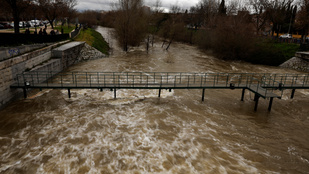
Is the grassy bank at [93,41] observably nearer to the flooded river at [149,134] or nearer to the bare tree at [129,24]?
the bare tree at [129,24]

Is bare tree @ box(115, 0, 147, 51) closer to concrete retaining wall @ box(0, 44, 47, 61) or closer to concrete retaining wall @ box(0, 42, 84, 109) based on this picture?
concrete retaining wall @ box(0, 42, 84, 109)

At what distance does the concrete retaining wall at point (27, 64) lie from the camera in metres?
12.5

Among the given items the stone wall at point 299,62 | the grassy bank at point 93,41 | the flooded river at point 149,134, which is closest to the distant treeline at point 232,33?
the stone wall at point 299,62

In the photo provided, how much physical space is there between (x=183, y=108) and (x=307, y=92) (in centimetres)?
1232

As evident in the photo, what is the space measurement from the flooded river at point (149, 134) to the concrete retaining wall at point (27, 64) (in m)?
0.92

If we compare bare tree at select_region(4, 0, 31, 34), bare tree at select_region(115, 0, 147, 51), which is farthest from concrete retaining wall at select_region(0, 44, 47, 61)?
bare tree at select_region(115, 0, 147, 51)

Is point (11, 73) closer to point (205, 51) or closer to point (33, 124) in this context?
point (33, 124)

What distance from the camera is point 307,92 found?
18.1 metres

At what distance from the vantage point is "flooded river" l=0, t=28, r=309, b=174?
841 centimetres

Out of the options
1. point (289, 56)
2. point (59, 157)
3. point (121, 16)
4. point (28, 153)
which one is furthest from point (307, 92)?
point (121, 16)

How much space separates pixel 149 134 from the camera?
10.5 metres

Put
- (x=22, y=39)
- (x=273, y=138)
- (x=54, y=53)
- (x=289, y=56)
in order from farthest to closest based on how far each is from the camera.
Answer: (x=289, y=56) < (x=54, y=53) < (x=22, y=39) < (x=273, y=138)

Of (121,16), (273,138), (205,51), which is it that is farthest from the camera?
(205,51)

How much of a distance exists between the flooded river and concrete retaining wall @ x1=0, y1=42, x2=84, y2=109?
915 mm
